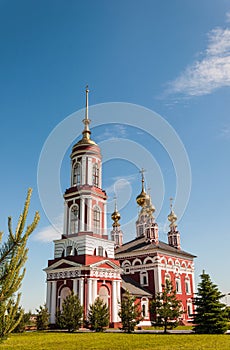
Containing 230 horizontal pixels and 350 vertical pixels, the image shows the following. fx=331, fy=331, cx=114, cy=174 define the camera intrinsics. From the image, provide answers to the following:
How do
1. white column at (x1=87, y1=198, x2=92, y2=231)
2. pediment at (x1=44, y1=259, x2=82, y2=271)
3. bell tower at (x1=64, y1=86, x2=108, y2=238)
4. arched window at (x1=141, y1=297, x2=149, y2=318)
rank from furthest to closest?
arched window at (x1=141, y1=297, x2=149, y2=318), bell tower at (x1=64, y1=86, x2=108, y2=238), white column at (x1=87, y1=198, x2=92, y2=231), pediment at (x1=44, y1=259, x2=82, y2=271)

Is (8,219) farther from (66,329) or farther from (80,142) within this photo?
(80,142)

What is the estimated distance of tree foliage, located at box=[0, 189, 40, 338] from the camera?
503 cm

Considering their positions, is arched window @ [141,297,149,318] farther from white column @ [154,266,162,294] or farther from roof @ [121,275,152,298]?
white column @ [154,266,162,294]

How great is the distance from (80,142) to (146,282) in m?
17.7

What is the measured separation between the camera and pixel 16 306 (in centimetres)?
534

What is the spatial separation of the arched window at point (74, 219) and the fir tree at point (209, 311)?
13.2 meters

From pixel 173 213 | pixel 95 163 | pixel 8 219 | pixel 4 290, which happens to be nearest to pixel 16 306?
pixel 4 290

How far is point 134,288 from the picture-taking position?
35125 mm

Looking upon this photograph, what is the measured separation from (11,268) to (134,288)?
105ft

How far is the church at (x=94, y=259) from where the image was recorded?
28.8 m

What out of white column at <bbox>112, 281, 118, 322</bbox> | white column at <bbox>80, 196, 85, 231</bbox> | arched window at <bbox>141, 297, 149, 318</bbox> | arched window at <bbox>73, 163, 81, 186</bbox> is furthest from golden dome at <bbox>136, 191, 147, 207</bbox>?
white column at <bbox>112, 281, 118, 322</bbox>

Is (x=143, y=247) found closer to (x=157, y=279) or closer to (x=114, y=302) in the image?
(x=157, y=279)

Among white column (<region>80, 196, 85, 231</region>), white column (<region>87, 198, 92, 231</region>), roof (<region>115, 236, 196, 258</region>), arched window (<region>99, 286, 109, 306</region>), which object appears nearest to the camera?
arched window (<region>99, 286, 109, 306</region>)

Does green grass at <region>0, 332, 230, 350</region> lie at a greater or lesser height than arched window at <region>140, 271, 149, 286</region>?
lesser
